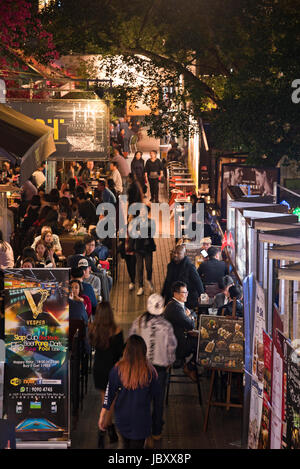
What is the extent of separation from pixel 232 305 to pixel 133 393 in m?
3.33

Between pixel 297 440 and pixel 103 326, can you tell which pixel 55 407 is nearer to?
pixel 103 326

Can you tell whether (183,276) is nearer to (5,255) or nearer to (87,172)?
(5,255)

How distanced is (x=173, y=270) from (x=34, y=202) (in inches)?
200

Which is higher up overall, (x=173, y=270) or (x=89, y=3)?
(x=89, y=3)

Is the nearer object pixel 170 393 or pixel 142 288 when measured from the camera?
pixel 170 393

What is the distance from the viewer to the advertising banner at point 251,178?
597 inches

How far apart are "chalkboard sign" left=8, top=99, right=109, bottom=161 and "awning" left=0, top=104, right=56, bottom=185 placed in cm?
638

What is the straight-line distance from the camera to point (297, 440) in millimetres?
5824

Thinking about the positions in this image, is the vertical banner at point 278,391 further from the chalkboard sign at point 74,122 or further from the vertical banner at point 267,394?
the chalkboard sign at point 74,122

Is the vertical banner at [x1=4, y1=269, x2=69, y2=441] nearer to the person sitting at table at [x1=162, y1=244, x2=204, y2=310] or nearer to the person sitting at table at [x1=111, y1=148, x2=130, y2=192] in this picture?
the person sitting at table at [x1=162, y1=244, x2=204, y2=310]

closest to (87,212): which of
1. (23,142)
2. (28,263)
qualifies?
(28,263)

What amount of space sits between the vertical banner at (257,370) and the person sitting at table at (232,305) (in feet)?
7.64

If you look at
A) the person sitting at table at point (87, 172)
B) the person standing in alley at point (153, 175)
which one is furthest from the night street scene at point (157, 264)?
the person sitting at table at point (87, 172)

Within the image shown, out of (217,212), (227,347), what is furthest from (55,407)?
(217,212)
